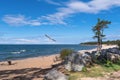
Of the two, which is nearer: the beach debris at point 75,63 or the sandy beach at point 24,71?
the beach debris at point 75,63

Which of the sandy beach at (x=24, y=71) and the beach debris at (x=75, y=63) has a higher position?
the beach debris at (x=75, y=63)

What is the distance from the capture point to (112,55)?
20.4 meters

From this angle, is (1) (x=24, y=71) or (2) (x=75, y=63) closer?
(2) (x=75, y=63)

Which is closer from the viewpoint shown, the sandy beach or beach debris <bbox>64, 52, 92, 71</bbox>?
beach debris <bbox>64, 52, 92, 71</bbox>

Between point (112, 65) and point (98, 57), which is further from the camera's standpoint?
point (98, 57)

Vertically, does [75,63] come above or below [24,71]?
above

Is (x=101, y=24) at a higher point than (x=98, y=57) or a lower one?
higher

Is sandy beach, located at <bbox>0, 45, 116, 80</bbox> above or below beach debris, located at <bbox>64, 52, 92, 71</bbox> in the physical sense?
below

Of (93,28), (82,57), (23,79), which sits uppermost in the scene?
(93,28)

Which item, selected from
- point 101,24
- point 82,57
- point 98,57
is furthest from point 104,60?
point 101,24

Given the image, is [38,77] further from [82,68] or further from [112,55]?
[112,55]

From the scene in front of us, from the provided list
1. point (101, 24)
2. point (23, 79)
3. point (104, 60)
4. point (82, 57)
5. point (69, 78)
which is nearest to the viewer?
point (69, 78)

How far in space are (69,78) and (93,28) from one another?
23.9 m

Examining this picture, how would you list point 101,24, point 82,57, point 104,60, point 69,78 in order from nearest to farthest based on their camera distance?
point 69,78
point 82,57
point 104,60
point 101,24
